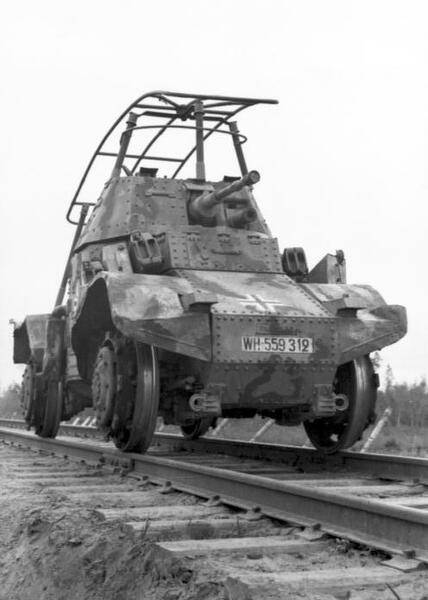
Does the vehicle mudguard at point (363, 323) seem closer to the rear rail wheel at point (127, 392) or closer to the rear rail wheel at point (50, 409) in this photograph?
the rear rail wheel at point (127, 392)

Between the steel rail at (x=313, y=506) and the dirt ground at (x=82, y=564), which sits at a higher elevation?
the steel rail at (x=313, y=506)

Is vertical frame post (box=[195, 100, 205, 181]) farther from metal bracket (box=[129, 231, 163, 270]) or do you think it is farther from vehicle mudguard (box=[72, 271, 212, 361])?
vehicle mudguard (box=[72, 271, 212, 361])

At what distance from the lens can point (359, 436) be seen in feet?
27.8

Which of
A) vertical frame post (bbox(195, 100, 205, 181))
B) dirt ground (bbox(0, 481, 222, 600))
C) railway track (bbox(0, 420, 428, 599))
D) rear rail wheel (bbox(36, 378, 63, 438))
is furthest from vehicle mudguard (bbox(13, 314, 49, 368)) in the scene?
dirt ground (bbox(0, 481, 222, 600))

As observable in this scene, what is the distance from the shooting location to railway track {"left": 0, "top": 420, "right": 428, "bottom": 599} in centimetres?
391

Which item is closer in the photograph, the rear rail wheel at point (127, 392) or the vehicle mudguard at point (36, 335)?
the rear rail wheel at point (127, 392)

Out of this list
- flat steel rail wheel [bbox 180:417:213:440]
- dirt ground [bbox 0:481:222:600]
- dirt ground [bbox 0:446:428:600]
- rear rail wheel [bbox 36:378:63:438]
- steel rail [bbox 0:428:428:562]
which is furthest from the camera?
rear rail wheel [bbox 36:378:63:438]

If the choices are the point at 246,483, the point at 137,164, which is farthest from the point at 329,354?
the point at 137,164

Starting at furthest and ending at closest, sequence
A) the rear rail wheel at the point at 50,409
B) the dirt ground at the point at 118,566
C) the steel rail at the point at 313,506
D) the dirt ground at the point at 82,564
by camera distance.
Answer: the rear rail wheel at the point at 50,409
the steel rail at the point at 313,506
the dirt ground at the point at 82,564
the dirt ground at the point at 118,566

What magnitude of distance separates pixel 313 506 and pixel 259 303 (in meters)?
3.19

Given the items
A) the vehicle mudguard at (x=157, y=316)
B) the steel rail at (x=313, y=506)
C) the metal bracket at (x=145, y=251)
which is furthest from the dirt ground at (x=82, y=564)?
the metal bracket at (x=145, y=251)

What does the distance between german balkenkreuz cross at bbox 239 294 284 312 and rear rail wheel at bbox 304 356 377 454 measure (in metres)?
1.02

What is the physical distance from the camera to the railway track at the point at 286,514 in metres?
3.91

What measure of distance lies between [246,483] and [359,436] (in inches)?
114
